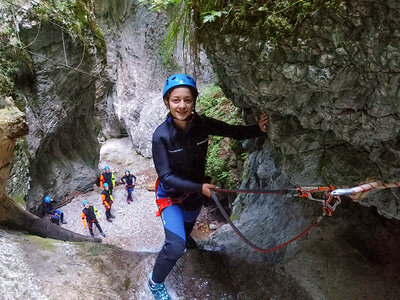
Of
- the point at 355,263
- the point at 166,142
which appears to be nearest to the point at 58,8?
the point at 166,142

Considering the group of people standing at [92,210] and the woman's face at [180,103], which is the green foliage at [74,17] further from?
the woman's face at [180,103]

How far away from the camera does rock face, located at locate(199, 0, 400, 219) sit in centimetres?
204

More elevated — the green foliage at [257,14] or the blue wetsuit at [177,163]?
the green foliage at [257,14]

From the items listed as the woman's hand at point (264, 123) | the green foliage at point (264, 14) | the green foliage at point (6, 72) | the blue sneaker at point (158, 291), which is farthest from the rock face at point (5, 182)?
the green foliage at point (6, 72)

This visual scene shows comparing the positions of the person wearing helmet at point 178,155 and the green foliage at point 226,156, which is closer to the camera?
the person wearing helmet at point 178,155

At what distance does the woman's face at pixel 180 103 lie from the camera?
10.7ft

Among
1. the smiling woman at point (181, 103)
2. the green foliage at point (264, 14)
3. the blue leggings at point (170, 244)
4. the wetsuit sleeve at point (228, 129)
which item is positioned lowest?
the blue leggings at point (170, 244)

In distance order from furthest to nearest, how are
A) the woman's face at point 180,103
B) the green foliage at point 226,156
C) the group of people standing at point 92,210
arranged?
1. the green foliage at point 226,156
2. the group of people standing at point 92,210
3. the woman's face at point 180,103

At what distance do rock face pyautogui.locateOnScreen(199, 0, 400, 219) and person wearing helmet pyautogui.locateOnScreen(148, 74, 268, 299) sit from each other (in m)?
0.56

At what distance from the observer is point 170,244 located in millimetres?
3373

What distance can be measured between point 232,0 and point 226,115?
26.0 ft

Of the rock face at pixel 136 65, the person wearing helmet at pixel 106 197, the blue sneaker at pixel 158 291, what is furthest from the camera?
the rock face at pixel 136 65

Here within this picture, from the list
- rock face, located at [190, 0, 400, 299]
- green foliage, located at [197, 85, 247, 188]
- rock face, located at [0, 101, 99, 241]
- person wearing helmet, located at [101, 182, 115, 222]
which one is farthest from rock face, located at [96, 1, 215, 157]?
rock face, located at [190, 0, 400, 299]

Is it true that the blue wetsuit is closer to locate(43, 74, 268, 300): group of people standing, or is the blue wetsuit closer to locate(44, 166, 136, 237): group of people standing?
locate(43, 74, 268, 300): group of people standing
